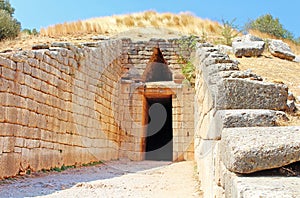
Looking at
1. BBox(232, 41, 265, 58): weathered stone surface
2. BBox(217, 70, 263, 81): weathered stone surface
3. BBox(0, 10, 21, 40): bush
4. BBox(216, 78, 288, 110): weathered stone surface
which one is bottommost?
BBox(216, 78, 288, 110): weathered stone surface

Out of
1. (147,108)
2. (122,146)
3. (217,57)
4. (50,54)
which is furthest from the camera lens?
(147,108)

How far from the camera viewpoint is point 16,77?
236 inches

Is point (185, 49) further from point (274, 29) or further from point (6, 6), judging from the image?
point (6, 6)

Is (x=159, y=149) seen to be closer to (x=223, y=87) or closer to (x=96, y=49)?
(x=96, y=49)

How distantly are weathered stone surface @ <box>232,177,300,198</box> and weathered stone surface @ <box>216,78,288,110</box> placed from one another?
3.77ft

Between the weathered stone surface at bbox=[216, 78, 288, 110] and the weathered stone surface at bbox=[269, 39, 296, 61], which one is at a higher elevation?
the weathered stone surface at bbox=[269, 39, 296, 61]

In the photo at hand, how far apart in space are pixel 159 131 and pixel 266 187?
13029 millimetres

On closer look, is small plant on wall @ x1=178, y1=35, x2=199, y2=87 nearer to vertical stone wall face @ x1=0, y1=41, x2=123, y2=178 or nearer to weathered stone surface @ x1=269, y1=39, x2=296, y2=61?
vertical stone wall face @ x1=0, y1=41, x2=123, y2=178

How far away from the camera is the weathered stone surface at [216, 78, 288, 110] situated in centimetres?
330

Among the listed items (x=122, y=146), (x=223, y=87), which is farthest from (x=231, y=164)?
(x=122, y=146)

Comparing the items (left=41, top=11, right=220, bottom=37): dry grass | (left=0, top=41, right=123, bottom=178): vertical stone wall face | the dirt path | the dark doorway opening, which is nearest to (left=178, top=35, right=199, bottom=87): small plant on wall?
the dark doorway opening

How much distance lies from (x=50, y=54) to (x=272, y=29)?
15.1 m

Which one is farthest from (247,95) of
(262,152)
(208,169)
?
(208,169)

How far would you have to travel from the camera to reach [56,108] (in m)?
7.45
